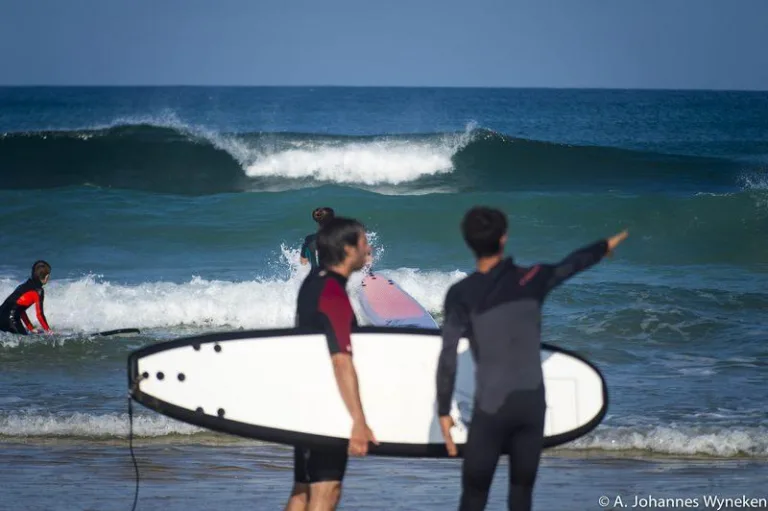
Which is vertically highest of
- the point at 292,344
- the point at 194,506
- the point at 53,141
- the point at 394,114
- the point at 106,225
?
the point at 394,114

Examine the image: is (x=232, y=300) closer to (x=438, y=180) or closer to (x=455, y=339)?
(x=455, y=339)

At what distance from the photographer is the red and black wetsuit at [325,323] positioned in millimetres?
3801

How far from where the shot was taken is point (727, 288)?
1287cm

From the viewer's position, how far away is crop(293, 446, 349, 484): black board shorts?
3990mm

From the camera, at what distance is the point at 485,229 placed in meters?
3.58

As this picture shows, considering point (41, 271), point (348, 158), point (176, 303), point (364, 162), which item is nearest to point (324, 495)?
point (41, 271)

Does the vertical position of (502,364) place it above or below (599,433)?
above

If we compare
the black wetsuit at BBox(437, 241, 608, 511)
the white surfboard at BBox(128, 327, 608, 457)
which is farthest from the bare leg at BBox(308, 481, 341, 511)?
the black wetsuit at BBox(437, 241, 608, 511)

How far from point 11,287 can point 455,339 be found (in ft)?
33.8

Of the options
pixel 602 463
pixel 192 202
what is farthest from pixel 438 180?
pixel 602 463

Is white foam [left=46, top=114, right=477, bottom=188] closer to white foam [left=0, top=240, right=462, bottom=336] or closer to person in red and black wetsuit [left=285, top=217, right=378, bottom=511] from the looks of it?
white foam [left=0, top=240, right=462, bottom=336]

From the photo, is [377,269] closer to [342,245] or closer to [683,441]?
[683,441]

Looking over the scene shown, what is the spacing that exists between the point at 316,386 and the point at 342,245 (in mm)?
713

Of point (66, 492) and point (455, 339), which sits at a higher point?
point (455, 339)
